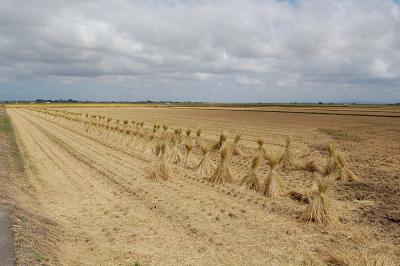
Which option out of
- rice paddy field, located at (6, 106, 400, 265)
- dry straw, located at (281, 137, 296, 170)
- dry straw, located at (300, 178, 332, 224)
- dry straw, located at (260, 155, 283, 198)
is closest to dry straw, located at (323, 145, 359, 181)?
rice paddy field, located at (6, 106, 400, 265)

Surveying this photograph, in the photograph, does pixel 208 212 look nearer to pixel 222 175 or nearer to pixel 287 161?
pixel 222 175

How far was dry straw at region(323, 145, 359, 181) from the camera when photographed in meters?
15.2

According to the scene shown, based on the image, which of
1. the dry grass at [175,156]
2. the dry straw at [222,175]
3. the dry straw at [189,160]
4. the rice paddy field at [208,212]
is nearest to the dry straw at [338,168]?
the rice paddy field at [208,212]

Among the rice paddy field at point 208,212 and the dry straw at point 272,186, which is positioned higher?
the dry straw at point 272,186

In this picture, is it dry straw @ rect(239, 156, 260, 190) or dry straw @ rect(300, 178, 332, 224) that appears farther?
dry straw @ rect(239, 156, 260, 190)

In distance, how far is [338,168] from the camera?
15.7 metres

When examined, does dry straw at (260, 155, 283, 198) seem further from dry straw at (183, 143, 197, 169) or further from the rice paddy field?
dry straw at (183, 143, 197, 169)

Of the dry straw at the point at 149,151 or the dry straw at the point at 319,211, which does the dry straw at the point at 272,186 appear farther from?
the dry straw at the point at 149,151

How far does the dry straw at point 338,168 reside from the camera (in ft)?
49.9

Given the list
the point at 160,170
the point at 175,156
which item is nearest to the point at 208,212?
the point at 160,170

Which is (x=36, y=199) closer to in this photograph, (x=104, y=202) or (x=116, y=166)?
(x=104, y=202)

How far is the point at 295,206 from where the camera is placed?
11.5 m

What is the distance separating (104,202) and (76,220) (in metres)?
1.71

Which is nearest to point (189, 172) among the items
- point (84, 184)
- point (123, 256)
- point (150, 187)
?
point (150, 187)
